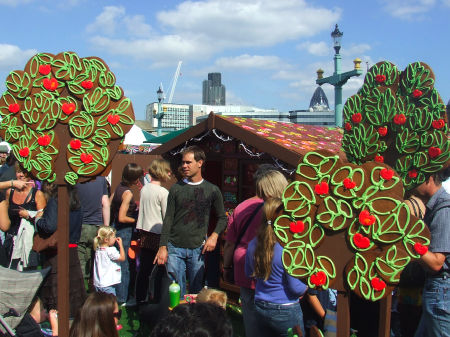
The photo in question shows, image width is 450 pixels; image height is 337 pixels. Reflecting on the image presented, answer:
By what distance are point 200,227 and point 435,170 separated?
1.90m

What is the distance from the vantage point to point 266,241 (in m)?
2.47

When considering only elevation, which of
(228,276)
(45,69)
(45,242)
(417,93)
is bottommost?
(228,276)

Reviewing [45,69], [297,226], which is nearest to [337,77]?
[45,69]

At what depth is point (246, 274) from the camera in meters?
2.67

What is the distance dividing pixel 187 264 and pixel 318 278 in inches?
74.6

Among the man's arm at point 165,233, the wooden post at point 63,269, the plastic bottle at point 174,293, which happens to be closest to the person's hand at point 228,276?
the man's arm at point 165,233

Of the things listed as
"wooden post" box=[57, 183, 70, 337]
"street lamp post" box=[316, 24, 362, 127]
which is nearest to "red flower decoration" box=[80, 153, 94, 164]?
"wooden post" box=[57, 183, 70, 337]

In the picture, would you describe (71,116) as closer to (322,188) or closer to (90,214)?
(322,188)

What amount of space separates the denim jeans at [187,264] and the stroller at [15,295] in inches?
41.6

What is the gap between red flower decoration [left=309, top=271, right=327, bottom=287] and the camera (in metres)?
2.05

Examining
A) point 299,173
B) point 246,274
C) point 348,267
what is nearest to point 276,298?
point 246,274

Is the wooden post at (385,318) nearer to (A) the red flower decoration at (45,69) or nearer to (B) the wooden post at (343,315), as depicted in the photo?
(B) the wooden post at (343,315)

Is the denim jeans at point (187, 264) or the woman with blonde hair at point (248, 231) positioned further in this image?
the denim jeans at point (187, 264)

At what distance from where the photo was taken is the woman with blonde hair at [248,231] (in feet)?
9.00
